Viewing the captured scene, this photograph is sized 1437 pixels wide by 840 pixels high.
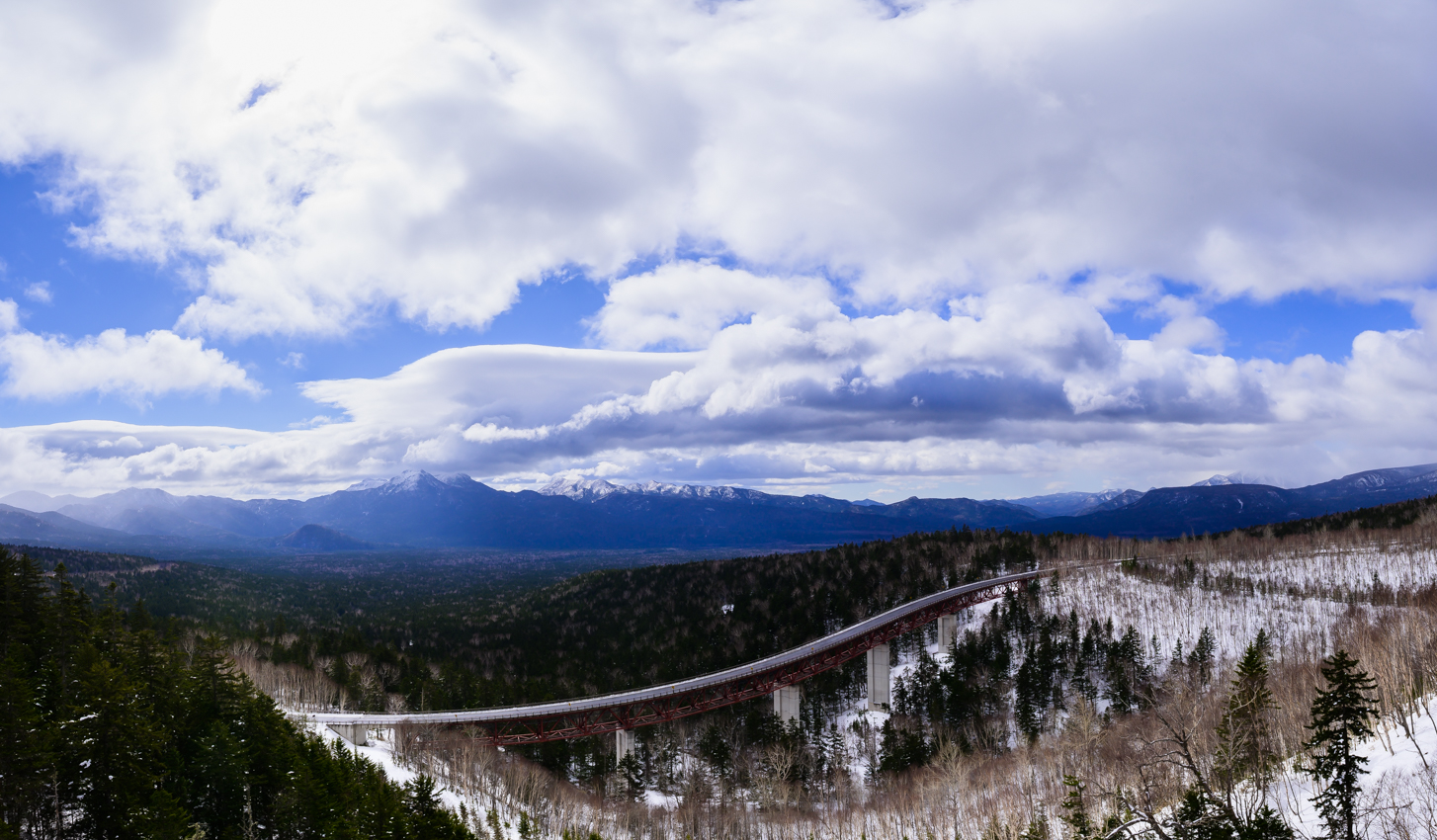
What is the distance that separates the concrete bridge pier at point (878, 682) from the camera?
11008 centimetres

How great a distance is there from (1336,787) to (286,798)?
5441 centimetres

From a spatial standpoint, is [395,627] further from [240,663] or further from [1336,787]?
[1336,787]

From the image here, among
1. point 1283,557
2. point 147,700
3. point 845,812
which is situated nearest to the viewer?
point 147,700

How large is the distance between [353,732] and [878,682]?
71.9 metres

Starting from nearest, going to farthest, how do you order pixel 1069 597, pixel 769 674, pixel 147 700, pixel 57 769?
pixel 57 769, pixel 147 700, pixel 769 674, pixel 1069 597

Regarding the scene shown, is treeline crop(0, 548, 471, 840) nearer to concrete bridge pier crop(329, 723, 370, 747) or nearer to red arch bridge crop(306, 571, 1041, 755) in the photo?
concrete bridge pier crop(329, 723, 370, 747)

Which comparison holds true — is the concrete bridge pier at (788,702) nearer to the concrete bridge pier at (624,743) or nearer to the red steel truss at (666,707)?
the red steel truss at (666,707)

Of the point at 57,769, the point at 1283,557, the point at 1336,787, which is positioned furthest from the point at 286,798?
the point at 1283,557

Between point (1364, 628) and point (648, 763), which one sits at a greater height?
point (1364, 628)

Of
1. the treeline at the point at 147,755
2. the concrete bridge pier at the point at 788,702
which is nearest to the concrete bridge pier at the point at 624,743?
the concrete bridge pier at the point at 788,702

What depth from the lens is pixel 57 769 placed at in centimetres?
3766

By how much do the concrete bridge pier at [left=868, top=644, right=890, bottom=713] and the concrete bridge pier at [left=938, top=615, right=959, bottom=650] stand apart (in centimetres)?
1844

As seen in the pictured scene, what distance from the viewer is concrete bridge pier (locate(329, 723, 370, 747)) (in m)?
72.6

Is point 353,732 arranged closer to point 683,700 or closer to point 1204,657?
point 683,700
